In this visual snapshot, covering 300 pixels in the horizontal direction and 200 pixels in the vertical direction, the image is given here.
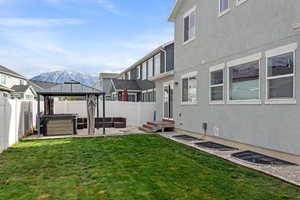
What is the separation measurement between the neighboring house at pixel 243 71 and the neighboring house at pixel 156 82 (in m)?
2.60

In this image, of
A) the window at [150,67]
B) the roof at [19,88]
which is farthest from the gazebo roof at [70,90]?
the roof at [19,88]

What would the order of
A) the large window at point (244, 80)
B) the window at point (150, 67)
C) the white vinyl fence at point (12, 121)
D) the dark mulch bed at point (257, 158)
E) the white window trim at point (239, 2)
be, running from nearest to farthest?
the dark mulch bed at point (257, 158) < the large window at point (244, 80) < the white vinyl fence at point (12, 121) < the white window trim at point (239, 2) < the window at point (150, 67)

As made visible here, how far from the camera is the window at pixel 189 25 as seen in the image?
1137 cm

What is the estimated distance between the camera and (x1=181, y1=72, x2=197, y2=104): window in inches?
438

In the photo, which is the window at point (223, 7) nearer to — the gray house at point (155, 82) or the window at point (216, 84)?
the window at point (216, 84)

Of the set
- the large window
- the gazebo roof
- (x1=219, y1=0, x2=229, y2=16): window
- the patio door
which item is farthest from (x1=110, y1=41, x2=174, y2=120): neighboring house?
the large window

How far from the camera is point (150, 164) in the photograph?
605cm

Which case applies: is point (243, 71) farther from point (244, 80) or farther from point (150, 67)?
point (150, 67)

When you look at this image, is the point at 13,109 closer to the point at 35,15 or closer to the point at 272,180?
the point at 272,180

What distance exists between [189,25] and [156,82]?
5733mm

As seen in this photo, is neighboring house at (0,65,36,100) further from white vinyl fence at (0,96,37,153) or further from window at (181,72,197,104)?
window at (181,72,197,104)

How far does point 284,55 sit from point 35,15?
17332 mm

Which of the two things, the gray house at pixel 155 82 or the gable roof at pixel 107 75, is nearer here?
the gray house at pixel 155 82

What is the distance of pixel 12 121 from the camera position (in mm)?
8938
